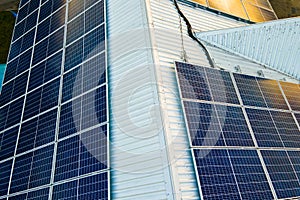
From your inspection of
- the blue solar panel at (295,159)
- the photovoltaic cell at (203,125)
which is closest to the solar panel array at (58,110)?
the photovoltaic cell at (203,125)

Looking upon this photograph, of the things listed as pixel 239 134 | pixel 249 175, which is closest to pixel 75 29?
pixel 239 134

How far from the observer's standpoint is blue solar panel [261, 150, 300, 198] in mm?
9492

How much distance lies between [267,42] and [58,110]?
38.1ft

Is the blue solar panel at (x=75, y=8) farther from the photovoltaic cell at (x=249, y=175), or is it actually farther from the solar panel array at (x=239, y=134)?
the photovoltaic cell at (x=249, y=175)

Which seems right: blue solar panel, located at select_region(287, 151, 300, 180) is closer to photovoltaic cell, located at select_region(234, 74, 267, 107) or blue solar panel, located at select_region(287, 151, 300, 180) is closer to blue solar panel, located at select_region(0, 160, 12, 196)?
photovoltaic cell, located at select_region(234, 74, 267, 107)

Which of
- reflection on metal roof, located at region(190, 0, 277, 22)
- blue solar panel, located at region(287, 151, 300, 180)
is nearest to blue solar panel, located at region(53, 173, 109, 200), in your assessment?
blue solar panel, located at region(287, 151, 300, 180)

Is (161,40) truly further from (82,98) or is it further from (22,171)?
(22,171)

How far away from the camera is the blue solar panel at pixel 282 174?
9.49 meters

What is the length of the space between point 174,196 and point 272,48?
35.1 ft

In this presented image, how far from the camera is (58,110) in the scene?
12.2 meters

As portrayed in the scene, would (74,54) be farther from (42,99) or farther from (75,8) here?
(75,8)

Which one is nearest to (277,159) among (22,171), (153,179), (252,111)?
(252,111)

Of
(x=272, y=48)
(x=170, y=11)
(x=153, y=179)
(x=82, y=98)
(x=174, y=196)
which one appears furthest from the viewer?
A: (x=272, y=48)

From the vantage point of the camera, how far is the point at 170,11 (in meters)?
13.5
